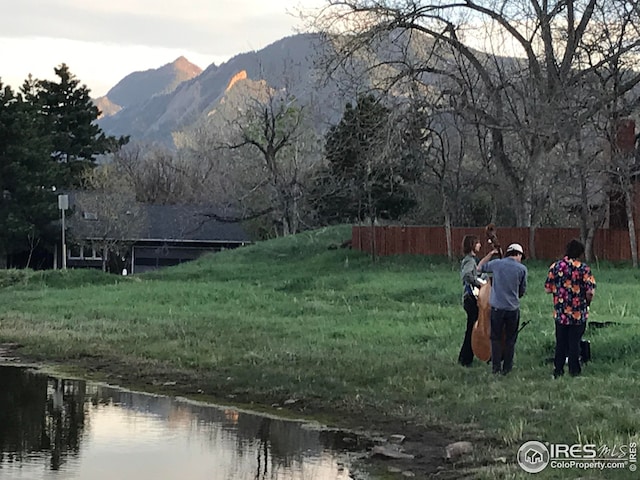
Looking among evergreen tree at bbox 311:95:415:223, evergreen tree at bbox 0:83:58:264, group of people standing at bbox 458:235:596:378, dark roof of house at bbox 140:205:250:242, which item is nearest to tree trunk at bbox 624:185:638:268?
evergreen tree at bbox 311:95:415:223

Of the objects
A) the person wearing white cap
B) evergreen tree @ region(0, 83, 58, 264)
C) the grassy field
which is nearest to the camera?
the grassy field

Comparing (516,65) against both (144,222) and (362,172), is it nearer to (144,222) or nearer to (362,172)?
(362,172)

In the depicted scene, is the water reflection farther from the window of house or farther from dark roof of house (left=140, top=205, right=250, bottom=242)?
dark roof of house (left=140, top=205, right=250, bottom=242)

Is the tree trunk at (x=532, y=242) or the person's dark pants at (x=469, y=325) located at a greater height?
the tree trunk at (x=532, y=242)

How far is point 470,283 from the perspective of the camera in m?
12.3

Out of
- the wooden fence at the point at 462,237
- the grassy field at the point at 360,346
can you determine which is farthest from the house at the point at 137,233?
the grassy field at the point at 360,346

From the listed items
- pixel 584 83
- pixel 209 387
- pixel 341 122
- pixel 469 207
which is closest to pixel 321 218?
pixel 341 122

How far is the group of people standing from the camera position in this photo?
11.2m

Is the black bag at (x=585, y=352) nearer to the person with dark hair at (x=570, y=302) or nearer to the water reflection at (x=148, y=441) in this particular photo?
the person with dark hair at (x=570, y=302)

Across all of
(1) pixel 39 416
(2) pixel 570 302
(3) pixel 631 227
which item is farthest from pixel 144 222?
(2) pixel 570 302

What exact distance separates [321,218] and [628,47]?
2821cm

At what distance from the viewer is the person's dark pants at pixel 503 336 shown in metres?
11.6

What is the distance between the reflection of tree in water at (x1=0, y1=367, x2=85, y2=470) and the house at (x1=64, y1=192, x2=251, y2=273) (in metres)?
43.4

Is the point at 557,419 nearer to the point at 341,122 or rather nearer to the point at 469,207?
the point at 469,207
